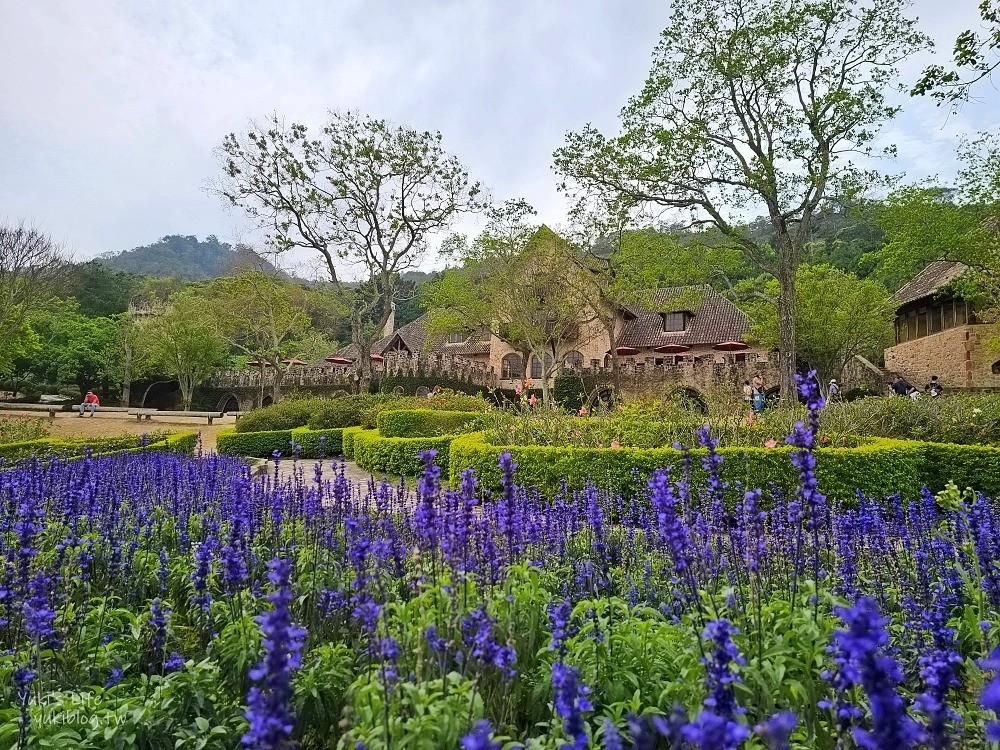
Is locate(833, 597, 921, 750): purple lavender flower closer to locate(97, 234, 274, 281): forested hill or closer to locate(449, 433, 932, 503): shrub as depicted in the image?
locate(449, 433, 932, 503): shrub

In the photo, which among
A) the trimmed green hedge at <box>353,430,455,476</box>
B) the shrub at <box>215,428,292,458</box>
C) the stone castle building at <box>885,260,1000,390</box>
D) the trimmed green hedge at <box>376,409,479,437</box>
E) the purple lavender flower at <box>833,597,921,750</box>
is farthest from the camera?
the stone castle building at <box>885,260,1000,390</box>

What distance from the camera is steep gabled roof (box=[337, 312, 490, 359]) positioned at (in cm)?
4581

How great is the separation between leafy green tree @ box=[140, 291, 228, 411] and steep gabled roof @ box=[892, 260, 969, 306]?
41.1m

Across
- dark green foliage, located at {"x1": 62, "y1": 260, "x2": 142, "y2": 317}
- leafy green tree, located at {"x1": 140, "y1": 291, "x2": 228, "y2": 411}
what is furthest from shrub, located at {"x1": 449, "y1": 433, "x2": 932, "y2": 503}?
dark green foliage, located at {"x1": 62, "y1": 260, "x2": 142, "y2": 317}

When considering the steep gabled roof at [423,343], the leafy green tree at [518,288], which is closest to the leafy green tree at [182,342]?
the steep gabled roof at [423,343]

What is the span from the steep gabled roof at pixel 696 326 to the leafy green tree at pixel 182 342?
27839mm

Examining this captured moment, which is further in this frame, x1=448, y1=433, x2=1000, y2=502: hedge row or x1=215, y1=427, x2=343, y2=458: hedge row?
x1=215, y1=427, x2=343, y2=458: hedge row

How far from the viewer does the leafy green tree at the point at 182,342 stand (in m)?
42.8

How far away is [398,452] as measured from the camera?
14836mm

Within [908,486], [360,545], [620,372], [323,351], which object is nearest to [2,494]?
[360,545]

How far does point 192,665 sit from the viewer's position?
2.97 m

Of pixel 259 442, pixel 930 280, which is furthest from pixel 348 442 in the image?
pixel 930 280

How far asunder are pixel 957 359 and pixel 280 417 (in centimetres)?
3003

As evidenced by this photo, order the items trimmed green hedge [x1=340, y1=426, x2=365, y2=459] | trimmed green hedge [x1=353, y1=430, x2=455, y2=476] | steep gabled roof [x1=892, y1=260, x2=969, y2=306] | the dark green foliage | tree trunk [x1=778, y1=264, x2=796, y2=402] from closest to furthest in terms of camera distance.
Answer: trimmed green hedge [x1=353, y1=430, x2=455, y2=476] → trimmed green hedge [x1=340, y1=426, x2=365, y2=459] → tree trunk [x1=778, y1=264, x2=796, y2=402] → steep gabled roof [x1=892, y1=260, x2=969, y2=306] → the dark green foliage
